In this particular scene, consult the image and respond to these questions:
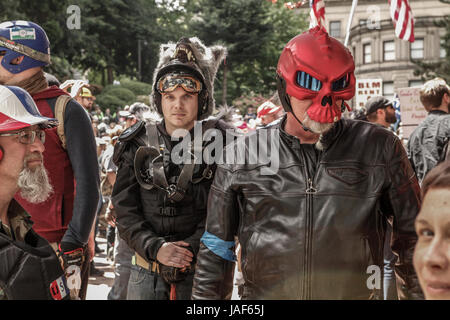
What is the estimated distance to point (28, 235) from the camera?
6.84ft

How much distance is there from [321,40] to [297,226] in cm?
82

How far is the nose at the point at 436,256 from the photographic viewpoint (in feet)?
4.03

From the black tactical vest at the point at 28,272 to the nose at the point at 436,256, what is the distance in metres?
1.29

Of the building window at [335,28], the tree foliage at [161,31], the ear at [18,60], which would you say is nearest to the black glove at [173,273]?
the ear at [18,60]

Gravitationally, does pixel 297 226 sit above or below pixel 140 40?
below

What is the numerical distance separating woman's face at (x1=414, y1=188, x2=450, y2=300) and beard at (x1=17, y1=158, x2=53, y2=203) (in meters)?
1.52

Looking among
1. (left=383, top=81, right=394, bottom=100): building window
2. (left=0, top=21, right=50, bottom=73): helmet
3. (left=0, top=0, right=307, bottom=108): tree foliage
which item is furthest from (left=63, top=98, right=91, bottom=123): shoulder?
(left=383, top=81, right=394, bottom=100): building window

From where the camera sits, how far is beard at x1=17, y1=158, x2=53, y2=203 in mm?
2146

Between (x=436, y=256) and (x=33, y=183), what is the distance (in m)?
1.61

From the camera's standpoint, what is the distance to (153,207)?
3.32 metres

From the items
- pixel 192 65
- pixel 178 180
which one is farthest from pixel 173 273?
pixel 192 65

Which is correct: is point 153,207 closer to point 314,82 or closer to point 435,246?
point 314,82
